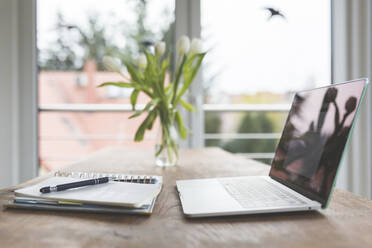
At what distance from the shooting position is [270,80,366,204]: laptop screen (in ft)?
1.61

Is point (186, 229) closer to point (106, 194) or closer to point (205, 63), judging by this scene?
point (106, 194)

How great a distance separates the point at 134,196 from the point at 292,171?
1.15 ft

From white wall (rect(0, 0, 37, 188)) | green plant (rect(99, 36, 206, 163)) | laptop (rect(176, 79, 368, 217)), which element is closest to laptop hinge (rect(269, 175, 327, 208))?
laptop (rect(176, 79, 368, 217))

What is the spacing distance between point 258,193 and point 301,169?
0.34ft

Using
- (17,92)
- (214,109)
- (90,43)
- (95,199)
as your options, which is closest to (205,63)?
(214,109)

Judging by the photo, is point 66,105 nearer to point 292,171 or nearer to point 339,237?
point 292,171

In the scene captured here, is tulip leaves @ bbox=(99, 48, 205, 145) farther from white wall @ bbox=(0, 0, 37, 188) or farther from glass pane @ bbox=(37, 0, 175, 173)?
white wall @ bbox=(0, 0, 37, 188)

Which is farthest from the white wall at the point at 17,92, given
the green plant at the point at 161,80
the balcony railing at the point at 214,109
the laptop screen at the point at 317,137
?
the laptop screen at the point at 317,137

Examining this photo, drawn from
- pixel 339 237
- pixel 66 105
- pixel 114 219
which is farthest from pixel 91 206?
pixel 66 105

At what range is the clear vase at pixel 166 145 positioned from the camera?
42.6 inches

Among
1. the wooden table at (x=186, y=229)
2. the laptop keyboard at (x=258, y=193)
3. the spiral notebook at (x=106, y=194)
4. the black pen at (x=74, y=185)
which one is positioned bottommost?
the wooden table at (x=186, y=229)

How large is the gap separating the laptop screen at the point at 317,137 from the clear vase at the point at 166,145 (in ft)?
1.49

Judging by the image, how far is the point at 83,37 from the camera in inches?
76.2

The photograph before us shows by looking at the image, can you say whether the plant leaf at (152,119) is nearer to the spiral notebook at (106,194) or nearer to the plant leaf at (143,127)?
the plant leaf at (143,127)
